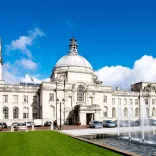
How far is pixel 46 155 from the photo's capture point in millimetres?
16109

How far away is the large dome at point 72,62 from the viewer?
80519mm

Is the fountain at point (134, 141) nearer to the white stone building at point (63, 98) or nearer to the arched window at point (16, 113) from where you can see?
the white stone building at point (63, 98)

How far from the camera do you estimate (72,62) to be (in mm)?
80812

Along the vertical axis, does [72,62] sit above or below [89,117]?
above

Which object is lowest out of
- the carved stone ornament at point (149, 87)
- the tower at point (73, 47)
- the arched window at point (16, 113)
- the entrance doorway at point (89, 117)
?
the entrance doorway at point (89, 117)

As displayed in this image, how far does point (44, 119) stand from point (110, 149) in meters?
49.2

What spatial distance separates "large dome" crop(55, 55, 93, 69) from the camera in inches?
3170

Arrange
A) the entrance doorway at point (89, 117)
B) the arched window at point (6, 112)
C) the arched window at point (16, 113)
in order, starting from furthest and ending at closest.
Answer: the arched window at point (16, 113) < the entrance doorway at point (89, 117) < the arched window at point (6, 112)

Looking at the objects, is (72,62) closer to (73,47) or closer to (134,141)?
(73,47)

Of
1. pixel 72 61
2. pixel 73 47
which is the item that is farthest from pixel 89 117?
pixel 73 47

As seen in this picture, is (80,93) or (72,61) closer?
(80,93)

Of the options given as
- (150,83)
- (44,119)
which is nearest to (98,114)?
(44,119)

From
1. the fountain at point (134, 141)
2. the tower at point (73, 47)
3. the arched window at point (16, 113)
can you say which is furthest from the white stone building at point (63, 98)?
the fountain at point (134, 141)

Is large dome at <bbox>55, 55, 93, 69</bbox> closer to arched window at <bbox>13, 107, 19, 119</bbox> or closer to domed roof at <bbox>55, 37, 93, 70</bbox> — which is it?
domed roof at <bbox>55, 37, 93, 70</bbox>
